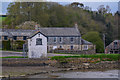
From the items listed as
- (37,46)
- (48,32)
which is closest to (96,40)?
(48,32)

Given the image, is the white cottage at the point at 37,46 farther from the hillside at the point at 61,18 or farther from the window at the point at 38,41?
the hillside at the point at 61,18

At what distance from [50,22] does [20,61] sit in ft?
134

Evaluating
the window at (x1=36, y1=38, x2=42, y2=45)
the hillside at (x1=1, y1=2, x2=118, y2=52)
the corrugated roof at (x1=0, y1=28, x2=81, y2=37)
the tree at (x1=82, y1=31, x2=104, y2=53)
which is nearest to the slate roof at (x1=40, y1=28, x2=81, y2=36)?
the corrugated roof at (x1=0, y1=28, x2=81, y2=37)

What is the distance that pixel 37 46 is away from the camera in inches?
1620

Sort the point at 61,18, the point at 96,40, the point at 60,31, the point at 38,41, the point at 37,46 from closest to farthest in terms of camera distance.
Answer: the point at 37,46 < the point at 38,41 < the point at 60,31 < the point at 96,40 < the point at 61,18

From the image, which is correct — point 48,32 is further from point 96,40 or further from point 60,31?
point 96,40

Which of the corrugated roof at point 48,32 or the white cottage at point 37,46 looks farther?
the corrugated roof at point 48,32

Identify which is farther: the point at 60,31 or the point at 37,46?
the point at 60,31

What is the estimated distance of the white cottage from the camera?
40.9 metres

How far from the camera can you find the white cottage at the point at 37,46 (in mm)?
40906

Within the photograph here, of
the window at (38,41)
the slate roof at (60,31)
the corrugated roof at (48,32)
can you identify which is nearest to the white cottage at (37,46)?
the window at (38,41)

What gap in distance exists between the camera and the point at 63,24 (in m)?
79.5

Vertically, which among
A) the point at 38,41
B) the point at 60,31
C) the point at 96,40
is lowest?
the point at 38,41

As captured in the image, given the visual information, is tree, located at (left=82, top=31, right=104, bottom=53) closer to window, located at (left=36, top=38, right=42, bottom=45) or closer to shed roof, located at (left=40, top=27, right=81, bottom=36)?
shed roof, located at (left=40, top=27, right=81, bottom=36)
